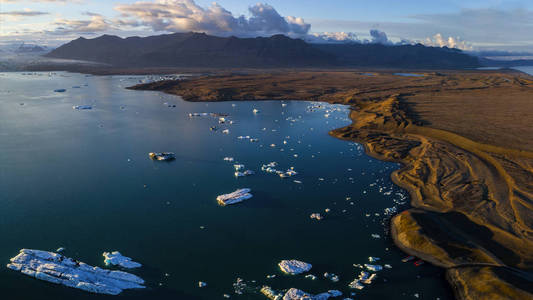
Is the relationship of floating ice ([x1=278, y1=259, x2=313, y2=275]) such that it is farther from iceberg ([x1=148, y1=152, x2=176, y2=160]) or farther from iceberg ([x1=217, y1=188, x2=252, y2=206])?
iceberg ([x1=148, y1=152, x2=176, y2=160])

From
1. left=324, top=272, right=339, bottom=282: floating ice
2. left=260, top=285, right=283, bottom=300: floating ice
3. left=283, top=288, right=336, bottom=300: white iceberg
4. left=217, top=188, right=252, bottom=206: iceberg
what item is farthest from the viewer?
left=217, top=188, right=252, bottom=206: iceberg

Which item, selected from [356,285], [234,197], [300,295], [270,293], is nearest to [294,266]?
[300,295]

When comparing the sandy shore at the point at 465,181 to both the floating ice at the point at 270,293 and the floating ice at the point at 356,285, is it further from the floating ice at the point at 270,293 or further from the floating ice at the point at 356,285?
the floating ice at the point at 270,293

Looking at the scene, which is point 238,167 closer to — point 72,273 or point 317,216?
point 317,216

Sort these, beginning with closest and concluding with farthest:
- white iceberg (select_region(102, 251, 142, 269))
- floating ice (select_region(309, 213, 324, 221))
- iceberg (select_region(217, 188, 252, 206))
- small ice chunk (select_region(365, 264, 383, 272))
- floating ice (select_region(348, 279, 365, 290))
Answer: floating ice (select_region(348, 279, 365, 290))
white iceberg (select_region(102, 251, 142, 269))
small ice chunk (select_region(365, 264, 383, 272))
floating ice (select_region(309, 213, 324, 221))
iceberg (select_region(217, 188, 252, 206))

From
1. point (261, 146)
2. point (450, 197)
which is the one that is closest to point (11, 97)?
point (261, 146)

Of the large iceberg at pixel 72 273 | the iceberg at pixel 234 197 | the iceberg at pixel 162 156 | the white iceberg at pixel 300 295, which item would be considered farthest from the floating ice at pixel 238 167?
the white iceberg at pixel 300 295

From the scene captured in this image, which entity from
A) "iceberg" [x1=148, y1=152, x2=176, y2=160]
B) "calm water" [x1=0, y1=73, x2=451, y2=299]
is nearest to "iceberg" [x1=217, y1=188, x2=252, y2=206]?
Result: "calm water" [x1=0, y1=73, x2=451, y2=299]

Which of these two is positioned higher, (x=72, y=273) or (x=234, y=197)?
(x=234, y=197)
